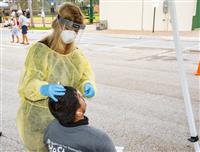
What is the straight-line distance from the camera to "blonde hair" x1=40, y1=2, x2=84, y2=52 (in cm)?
241

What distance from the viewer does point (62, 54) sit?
2486 millimetres

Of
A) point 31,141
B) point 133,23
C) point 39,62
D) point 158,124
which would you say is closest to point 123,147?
point 158,124

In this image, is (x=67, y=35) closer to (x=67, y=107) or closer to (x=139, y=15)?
(x=67, y=107)

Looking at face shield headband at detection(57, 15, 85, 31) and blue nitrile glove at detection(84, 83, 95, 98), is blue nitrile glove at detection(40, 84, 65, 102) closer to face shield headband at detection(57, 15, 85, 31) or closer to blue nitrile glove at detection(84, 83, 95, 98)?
blue nitrile glove at detection(84, 83, 95, 98)

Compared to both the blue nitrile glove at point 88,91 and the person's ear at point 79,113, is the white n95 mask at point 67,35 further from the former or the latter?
the person's ear at point 79,113

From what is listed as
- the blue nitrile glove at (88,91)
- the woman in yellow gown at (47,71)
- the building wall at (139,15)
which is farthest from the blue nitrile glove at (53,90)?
the building wall at (139,15)

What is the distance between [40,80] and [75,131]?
652 mm

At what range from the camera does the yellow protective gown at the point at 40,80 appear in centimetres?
237

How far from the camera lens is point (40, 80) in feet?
7.76

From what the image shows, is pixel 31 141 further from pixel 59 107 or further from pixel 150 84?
pixel 150 84

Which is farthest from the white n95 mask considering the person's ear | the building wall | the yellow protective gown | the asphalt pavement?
the building wall

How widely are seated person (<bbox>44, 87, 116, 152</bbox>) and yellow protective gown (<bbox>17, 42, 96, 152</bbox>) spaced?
18.9 inches

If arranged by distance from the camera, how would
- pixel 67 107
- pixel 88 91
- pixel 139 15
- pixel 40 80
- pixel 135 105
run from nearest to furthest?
pixel 67 107 < pixel 40 80 < pixel 88 91 < pixel 135 105 < pixel 139 15

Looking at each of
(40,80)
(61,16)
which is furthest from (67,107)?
(61,16)
